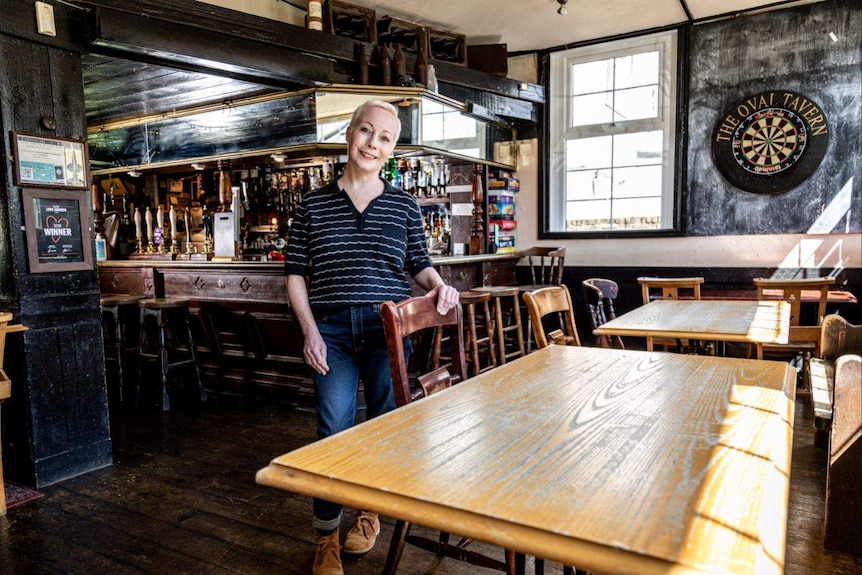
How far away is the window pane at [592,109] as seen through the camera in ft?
20.2

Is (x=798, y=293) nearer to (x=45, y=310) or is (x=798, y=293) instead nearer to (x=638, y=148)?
(x=638, y=148)

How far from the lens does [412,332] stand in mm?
1648

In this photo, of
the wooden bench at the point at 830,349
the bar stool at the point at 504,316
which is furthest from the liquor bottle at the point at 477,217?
the wooden bench at the point at 830,349

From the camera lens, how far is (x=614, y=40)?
604 cm

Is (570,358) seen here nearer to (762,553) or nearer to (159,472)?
(762,553)


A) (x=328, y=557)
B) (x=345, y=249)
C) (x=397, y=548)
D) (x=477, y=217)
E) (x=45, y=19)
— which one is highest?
(x=45, y=19)

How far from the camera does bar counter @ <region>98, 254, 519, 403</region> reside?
450 centimetres

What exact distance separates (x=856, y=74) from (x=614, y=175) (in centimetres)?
213

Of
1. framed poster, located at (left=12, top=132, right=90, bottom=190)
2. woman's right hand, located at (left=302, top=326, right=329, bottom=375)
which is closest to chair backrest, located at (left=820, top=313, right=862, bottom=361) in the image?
woman's right hand, located at (left=302, top=326, right=329, bottom=375)

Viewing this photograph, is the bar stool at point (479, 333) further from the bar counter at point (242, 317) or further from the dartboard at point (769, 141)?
the dartboard at point (769, 141)

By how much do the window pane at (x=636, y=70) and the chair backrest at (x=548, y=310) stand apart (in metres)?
4.40

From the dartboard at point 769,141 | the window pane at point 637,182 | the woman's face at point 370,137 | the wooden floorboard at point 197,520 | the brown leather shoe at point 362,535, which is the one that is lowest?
the wooden floorboard at point 197,520

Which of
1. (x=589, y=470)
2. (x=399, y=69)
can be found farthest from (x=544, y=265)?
(x=589, y=470)

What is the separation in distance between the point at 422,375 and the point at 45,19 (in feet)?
9.37
